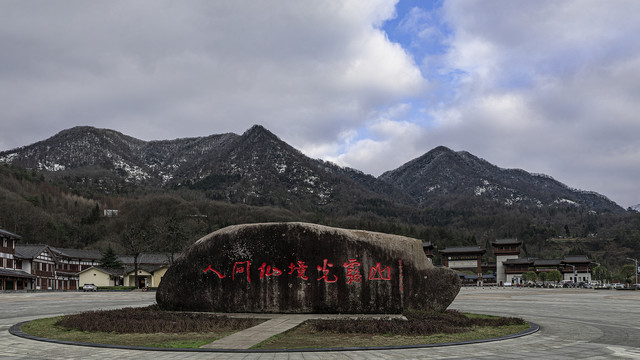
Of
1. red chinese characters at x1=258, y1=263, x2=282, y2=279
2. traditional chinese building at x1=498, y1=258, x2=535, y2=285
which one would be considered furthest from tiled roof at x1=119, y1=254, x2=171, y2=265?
red chinese characters at x1=258, y1=263, x2=282, y2=279


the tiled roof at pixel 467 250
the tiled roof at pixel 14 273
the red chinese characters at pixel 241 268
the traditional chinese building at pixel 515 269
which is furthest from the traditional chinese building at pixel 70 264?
the traditional chinese building at pixel 515 269

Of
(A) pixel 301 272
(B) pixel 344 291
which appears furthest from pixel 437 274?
(A) pixel 301 272

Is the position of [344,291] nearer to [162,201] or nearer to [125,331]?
[125,331]

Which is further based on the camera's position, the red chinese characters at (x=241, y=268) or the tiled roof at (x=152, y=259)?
the tiled roof at (x=152, y=259)

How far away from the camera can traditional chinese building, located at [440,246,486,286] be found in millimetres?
89875

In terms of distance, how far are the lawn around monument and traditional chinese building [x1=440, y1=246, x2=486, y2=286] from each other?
78524mm

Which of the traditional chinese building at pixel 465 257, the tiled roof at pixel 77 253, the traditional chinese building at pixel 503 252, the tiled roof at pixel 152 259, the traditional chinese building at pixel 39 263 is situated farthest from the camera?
the traditional chinese building at pixel 503 252

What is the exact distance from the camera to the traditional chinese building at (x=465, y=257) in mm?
89875

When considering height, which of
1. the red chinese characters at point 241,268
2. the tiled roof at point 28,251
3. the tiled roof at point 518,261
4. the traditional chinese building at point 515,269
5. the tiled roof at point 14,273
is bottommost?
the traditional chinese building at point 515,269

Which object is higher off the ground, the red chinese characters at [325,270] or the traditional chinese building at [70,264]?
the red chinese characters at [325,270]

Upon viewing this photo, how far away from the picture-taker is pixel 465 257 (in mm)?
91500

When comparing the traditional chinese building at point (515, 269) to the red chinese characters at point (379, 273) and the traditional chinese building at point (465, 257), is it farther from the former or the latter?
the red chinese characters at point (379, 273)

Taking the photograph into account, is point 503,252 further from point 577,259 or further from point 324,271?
point 324,271

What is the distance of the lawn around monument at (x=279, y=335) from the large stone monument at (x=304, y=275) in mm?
1314
